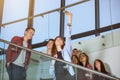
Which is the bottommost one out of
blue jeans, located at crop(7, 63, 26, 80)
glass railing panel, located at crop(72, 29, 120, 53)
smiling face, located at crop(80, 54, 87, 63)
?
blue jeans, located at crop(7, 63, 26, 80)

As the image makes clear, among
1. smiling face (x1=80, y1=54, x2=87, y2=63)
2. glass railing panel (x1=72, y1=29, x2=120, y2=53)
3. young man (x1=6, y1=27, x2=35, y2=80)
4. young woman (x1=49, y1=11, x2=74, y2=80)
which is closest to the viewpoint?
young woman (x1=49, y1=11, x2=74, y2=80)

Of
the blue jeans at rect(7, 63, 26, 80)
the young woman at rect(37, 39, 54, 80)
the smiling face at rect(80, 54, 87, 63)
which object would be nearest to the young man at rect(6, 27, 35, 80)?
the blue jeans at rect(7, 63, 26, 80)

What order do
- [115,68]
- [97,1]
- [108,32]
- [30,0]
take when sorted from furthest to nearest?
[30,0] → [97,1] → [108,32] → [115,68]

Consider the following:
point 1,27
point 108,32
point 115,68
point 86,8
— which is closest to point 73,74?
point 115,68

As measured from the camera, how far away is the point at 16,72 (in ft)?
13.8

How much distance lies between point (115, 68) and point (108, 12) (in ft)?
3.73

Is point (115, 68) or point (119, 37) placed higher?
point (119, 37)

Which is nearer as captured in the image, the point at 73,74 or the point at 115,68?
the point at 73,74

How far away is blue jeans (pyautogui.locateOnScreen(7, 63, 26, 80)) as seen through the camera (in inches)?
164

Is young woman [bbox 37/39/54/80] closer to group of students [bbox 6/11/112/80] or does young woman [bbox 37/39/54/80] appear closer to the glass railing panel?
group of students [bbox 6/11/112/80]

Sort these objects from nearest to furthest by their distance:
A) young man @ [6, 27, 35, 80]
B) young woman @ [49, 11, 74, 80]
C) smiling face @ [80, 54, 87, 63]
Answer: young woman @ [49, 11, 74, 80], young man @ [6, 27, 35, 80], smiling face @ [80, 54, 87, 63]

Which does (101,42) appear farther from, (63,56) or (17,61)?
(17,61)

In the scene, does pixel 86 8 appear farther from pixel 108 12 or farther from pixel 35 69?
pixel 35 69

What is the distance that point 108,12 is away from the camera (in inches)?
232
